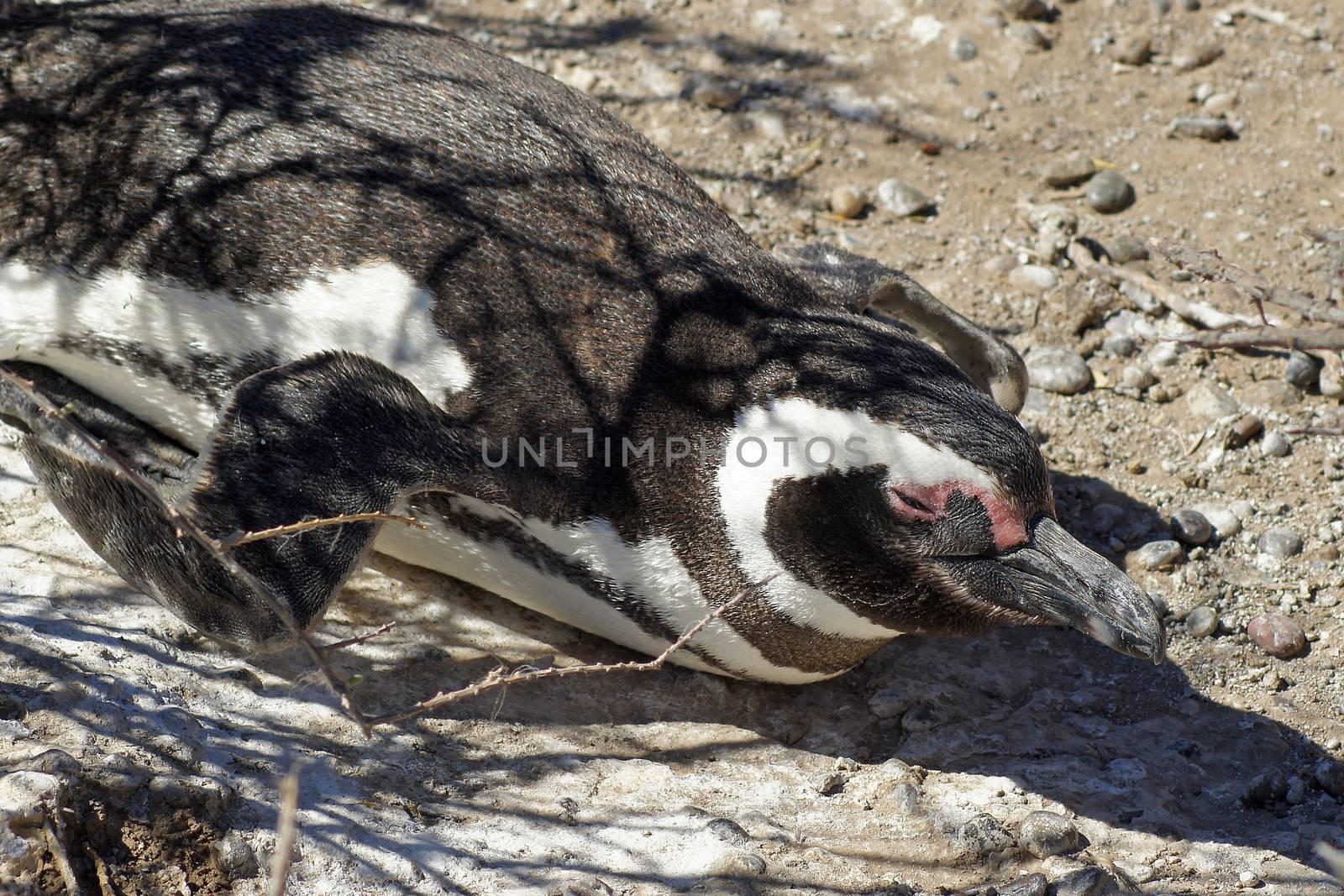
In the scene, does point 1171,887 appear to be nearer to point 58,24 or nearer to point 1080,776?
point 1080,776

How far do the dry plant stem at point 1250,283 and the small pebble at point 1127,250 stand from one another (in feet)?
3.47

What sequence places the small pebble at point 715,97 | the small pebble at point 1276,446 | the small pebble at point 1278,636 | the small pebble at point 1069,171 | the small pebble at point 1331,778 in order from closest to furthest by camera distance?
the small pebble at point 1331,778 → the small pebble at point 1278,636 → the small pebble at point 1276,446 → the small pebble at point 1069,171 → the small pebble at point 715,97

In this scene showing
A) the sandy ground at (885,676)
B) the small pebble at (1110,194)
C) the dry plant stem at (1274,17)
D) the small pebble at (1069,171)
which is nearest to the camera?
the sandy ground at (885,676)

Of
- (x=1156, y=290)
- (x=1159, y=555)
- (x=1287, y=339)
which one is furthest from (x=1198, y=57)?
(x=1287, y=339)

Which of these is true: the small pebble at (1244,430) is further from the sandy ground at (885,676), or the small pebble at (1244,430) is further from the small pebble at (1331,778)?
the small pebble at (1331,778)

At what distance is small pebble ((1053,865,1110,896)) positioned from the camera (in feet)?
9.41

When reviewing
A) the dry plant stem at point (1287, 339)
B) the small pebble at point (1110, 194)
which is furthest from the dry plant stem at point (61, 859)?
the small pebble at point (1110, 194)

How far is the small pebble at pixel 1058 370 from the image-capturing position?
4531 millimetres

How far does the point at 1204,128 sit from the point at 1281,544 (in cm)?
195

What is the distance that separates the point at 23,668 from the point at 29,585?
0.35 meters

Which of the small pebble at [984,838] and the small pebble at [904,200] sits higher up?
the small pebble at [904,200]

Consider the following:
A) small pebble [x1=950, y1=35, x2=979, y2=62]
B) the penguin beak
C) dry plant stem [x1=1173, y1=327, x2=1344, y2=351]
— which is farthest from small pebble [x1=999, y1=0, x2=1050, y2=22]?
the penguin beak

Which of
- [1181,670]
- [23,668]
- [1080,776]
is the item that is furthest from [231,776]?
[1181,670]

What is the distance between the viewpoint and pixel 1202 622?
386 cm
